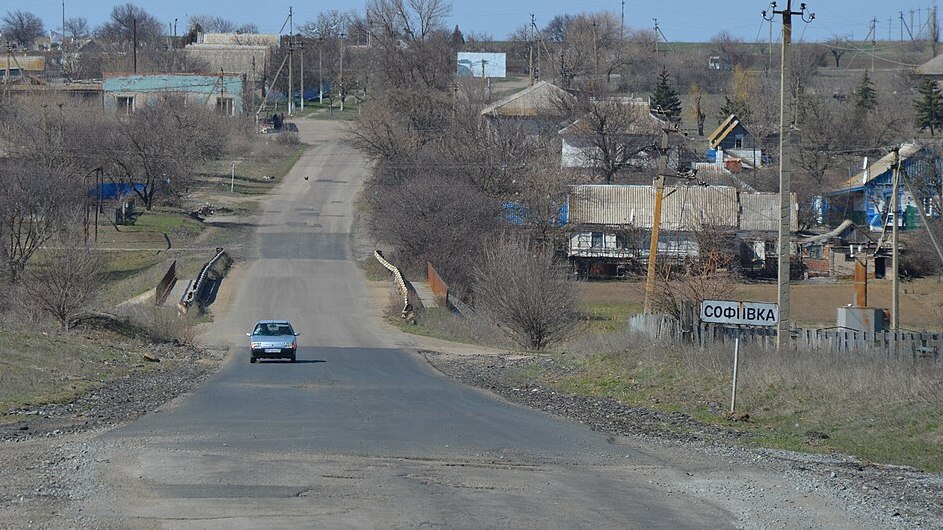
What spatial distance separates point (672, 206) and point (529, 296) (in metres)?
36.1

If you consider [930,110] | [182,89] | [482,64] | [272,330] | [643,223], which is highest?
[482,64]

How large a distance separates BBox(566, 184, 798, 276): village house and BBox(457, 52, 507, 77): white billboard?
7235 centimetres

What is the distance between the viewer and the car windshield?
3450 cm

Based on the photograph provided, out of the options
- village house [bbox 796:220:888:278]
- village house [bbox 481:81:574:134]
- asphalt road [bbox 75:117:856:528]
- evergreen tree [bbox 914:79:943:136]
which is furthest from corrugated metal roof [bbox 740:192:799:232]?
asphalt road [bbox 75:117:856:528]

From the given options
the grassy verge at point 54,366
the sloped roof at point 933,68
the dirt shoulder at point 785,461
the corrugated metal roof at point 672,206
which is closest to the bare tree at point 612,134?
the corrugated metal roof at point 672,206

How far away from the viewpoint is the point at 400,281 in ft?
178

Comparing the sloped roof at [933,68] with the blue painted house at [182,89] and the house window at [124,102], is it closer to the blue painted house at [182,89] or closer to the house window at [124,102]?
the blue painted house at [182,89]

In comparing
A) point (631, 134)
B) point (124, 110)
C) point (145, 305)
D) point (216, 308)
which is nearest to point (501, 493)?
point (145, 305)

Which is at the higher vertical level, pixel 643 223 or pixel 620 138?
pixel 620 138

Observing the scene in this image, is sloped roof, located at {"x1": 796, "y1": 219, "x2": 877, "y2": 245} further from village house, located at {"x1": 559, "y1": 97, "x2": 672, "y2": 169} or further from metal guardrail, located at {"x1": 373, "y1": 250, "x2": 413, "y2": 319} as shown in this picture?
metal guardrail, located at {"x1": 373, "y1": 250, "x2": 413, "y2": 319}

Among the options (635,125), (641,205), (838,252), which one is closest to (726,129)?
(635,125)

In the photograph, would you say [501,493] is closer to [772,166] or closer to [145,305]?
[145,305]

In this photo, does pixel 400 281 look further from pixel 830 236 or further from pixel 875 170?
pixel 875 170

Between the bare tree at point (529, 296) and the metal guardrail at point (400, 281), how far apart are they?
5736 mm
